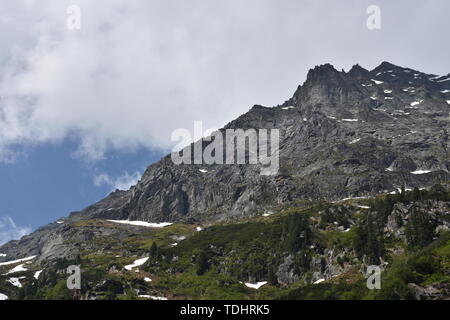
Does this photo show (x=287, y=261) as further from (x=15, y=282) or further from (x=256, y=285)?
(x=15, y=282)

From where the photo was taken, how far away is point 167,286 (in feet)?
490

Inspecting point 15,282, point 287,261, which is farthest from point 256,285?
point 15,282

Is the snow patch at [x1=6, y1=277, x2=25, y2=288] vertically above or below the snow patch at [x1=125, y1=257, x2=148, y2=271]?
below

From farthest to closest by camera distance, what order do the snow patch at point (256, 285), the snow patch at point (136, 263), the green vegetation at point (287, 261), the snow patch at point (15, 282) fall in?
the snow patch at point (15, 282), the snow patch at point (136, 263), the snow patch at point (256, 285), the green vegetation at point (287, 261)

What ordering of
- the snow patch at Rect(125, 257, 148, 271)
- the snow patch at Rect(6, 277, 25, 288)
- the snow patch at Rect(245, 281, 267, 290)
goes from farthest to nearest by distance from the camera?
the snow patch at Rect(6, 277, 25, 288) → the snow patch at Rect(125, 257, 148, 271) → the snow patch at Rect(245, 281, 267, 290)

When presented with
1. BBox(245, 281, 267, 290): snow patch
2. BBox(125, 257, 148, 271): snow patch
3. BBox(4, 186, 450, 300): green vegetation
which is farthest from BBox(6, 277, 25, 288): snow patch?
BBox(245, 281, 267, 290): snow patch

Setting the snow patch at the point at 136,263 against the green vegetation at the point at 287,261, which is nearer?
the green vegetation at the point at 287,261

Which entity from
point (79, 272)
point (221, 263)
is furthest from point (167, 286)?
point (79, 272)

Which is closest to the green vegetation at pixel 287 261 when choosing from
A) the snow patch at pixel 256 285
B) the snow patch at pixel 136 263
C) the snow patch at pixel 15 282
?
the snow patch at pixel 256 285

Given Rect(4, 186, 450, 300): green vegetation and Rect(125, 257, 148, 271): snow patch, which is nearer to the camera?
Rect(4, 186, 450, 300): green vegetation

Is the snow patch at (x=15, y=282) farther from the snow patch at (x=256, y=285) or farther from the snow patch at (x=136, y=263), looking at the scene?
the snow patch at (x=256, y=285)

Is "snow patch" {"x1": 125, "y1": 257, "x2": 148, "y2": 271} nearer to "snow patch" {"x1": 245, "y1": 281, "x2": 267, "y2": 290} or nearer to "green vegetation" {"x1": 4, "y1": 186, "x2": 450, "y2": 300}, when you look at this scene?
"green vegetation" {"x1": 4, "y1": 186, "x2": 450, "y2": 300}
